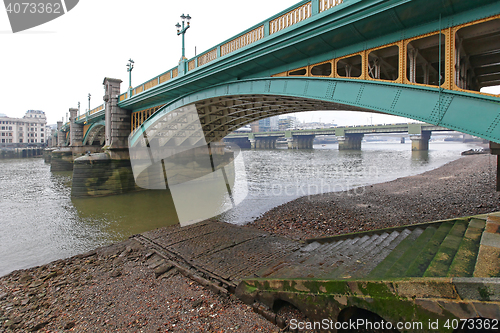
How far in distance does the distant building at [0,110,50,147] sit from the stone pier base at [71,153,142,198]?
8238 centimetres

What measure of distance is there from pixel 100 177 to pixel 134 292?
15.0 meters

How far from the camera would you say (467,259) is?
3164mm

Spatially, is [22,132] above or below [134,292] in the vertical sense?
above

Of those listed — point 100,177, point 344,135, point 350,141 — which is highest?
point 344,135

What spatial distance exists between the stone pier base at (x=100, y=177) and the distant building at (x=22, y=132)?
82.4 meters

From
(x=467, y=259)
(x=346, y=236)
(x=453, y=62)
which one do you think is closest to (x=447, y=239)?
(x=467, y=259)

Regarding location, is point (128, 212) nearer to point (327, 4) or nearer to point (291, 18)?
point (291, 18)

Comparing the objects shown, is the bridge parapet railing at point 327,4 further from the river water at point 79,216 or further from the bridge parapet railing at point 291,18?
the river water at point 79,216

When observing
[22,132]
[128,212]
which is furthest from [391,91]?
[22,132]

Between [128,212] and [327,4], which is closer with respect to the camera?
[327,4]

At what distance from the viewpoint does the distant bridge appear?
5362cm

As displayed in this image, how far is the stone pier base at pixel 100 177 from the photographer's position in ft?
55.5

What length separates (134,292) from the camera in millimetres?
5016

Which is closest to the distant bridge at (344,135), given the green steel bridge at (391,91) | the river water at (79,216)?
the river water at (79,216)
